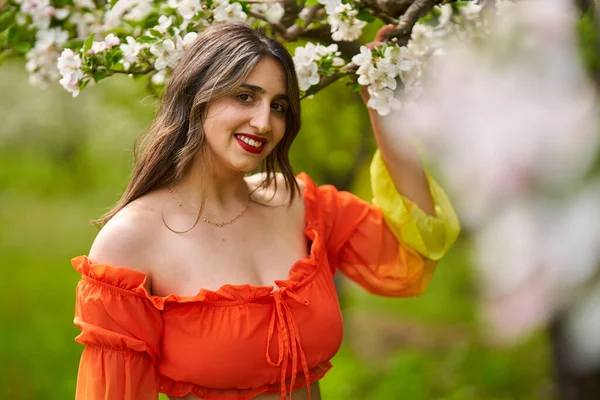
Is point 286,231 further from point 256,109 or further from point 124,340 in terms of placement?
point 124,340

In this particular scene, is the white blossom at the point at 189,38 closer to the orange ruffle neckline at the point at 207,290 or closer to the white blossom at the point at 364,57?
the white blossom at the point at 364,57

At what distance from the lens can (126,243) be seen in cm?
186

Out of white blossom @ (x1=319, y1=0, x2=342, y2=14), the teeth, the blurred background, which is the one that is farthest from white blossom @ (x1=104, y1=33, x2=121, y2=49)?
white blossom @ (x1=319, y1=0, x2=342, y2=14)

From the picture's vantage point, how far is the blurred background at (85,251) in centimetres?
484

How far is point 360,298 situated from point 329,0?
7.52 m

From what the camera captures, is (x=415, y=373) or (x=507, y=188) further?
(x=415, y=373)

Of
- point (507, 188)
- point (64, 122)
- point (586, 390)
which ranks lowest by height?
point (64, 122)

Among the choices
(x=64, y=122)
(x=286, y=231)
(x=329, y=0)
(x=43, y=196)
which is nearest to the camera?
(x=329, y=0)

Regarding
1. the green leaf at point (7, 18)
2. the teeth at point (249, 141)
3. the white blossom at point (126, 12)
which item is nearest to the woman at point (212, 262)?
the teeth at point (249, 141)

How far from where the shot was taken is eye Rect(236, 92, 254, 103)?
6.23 ft

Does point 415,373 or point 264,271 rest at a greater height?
point 264,271

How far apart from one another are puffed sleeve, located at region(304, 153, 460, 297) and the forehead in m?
0.48

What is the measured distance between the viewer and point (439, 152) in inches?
97.6

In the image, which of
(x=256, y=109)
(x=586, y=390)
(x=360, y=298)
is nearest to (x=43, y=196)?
(x=360, y=298)
